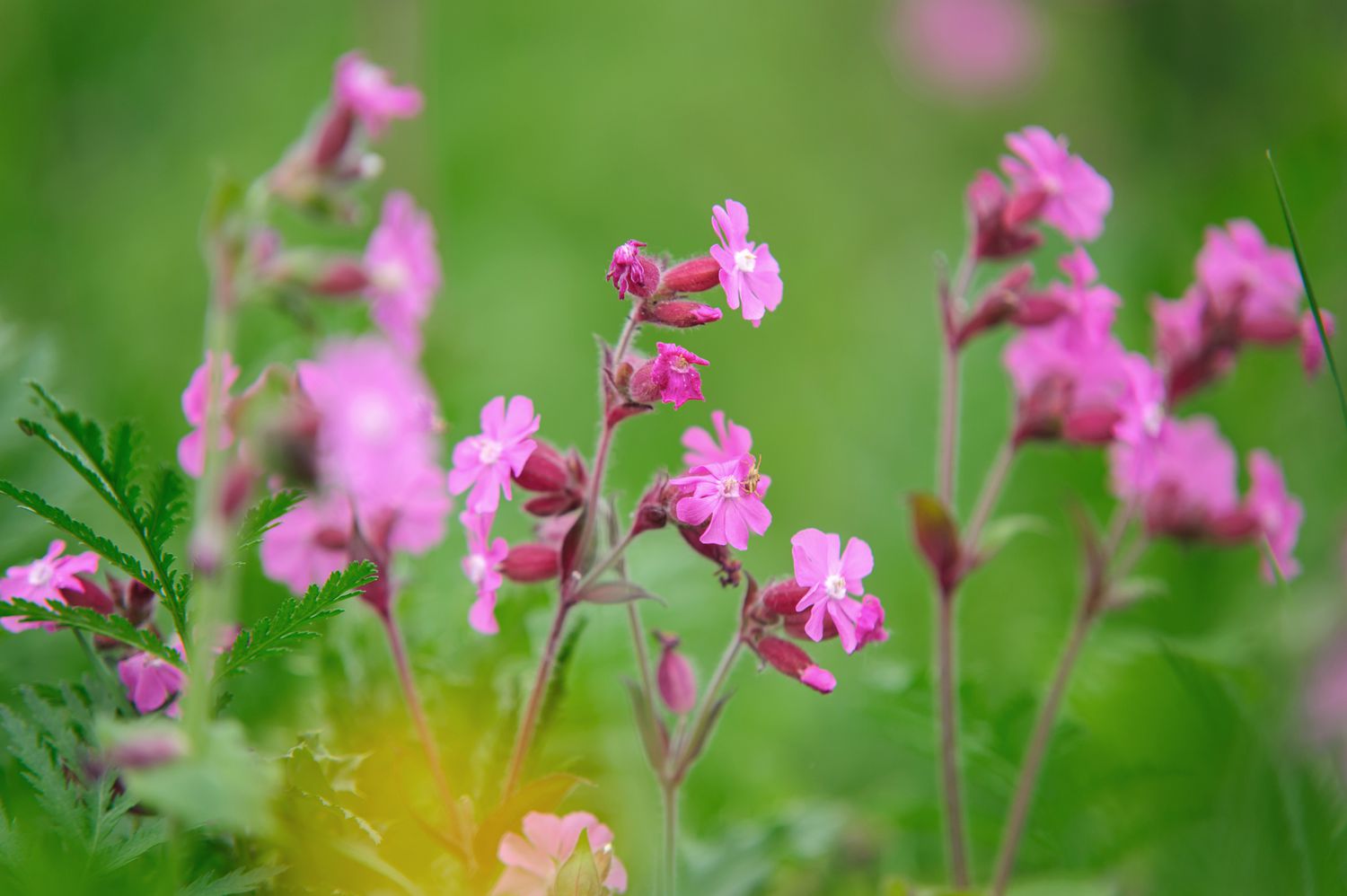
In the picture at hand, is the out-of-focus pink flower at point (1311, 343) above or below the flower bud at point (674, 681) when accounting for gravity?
above

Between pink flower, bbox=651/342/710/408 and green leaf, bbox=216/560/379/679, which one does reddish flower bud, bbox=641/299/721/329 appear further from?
green leaf, bbox=216/560/379/679

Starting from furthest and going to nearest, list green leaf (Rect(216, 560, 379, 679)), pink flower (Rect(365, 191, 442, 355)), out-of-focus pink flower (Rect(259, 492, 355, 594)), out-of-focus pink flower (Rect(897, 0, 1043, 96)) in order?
out-of-focus pink flower (Rect(897, 0, 1043, 96)) → pink flower (Rect(365, 191, 442, 355)) → out-of-focus pink flower (Rect(259, 492, 355, 594)) → green leaf (Rect(216, 560, 379, 679))

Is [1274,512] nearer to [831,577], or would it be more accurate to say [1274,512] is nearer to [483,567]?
[831,577]

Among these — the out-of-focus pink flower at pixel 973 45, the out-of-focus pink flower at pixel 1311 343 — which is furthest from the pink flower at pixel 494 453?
the out-of-focus pink flower at pixel 973 45

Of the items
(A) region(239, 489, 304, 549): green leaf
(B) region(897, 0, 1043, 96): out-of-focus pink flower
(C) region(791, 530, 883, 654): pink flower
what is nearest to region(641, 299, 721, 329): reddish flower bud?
(C) region(791, 530, 883, 654): pink flower

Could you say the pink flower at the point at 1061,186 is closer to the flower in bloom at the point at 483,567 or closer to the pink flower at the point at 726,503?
the pink flower at the point at 726,503

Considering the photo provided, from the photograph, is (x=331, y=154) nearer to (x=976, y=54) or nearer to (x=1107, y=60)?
(x=1107, y=60)

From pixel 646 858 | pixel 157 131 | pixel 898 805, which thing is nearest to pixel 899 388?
pixel 898 805

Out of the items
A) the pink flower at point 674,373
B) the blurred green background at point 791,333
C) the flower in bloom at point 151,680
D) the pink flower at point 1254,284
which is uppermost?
the pink flower at point 674,373
